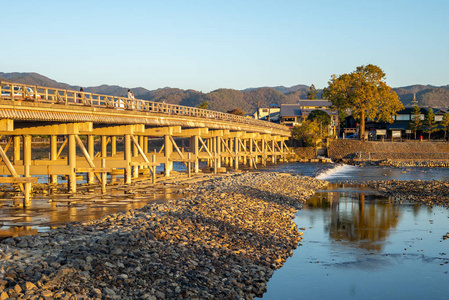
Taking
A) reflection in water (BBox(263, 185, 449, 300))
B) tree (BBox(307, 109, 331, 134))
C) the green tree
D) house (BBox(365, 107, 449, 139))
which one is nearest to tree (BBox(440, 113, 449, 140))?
house (BBox(365, 107, 449, 139))

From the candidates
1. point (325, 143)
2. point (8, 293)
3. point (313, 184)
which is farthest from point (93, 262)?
point (325, 143)

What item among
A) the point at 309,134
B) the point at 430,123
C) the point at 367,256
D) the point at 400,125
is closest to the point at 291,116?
the point at 400,125

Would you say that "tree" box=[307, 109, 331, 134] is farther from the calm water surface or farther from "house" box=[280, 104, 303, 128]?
the calm water surface

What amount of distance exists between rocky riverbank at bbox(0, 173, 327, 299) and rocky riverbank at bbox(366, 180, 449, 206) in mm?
16089

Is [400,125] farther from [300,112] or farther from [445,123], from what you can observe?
[300,112]

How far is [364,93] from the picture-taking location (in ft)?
297

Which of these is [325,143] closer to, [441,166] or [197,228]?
[441,166]

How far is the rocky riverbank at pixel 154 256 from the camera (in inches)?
430

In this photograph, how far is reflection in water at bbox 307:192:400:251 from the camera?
69.3ft

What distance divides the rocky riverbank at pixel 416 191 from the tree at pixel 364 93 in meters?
46.3

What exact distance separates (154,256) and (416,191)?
3088 centimetres

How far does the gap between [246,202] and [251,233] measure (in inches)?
299

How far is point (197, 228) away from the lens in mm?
18031

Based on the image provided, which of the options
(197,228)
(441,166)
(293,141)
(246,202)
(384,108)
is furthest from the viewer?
(293,141)
